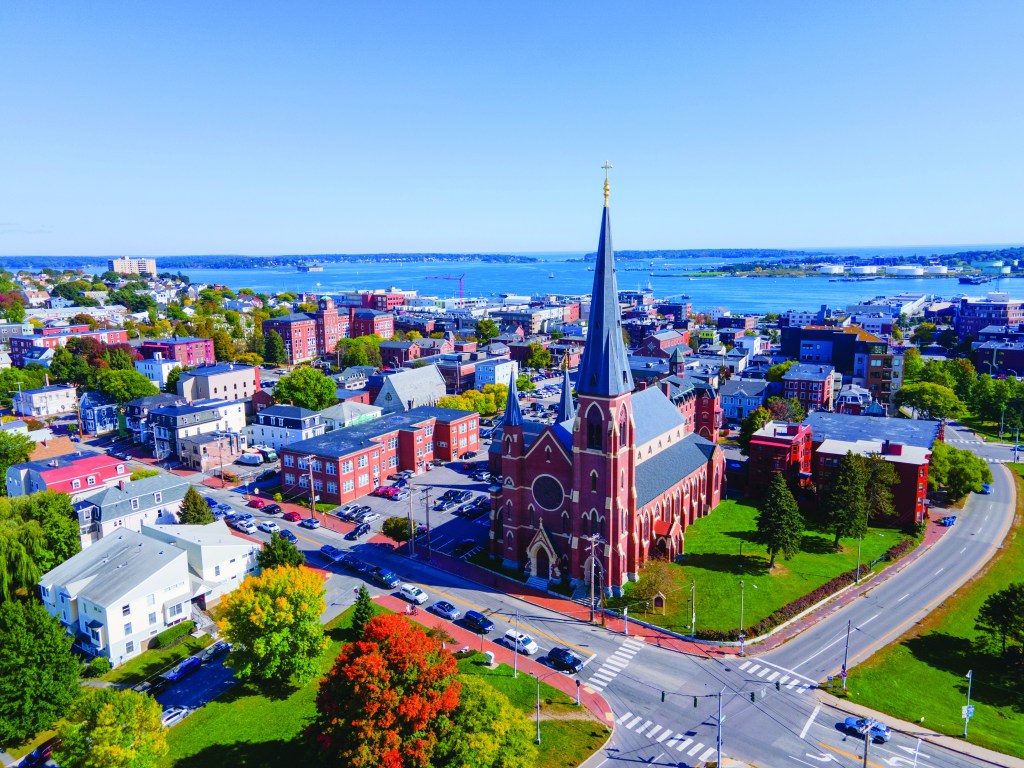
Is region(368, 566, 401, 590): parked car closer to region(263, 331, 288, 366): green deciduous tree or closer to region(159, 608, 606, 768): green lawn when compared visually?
region(159, 608, 606, 768): green lawn

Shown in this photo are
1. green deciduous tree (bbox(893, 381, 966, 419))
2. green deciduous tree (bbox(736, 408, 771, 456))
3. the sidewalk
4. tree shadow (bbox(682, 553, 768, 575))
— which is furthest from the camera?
green deciduous tree (bbox(893, 381, 966, 419))

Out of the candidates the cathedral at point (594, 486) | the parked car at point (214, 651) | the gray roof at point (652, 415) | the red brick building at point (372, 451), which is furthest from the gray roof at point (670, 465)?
the parked car at point (214, 651)

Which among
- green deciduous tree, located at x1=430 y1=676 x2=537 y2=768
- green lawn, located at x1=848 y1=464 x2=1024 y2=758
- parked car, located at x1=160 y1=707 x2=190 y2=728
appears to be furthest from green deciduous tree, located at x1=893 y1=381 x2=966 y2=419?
parked car, located at x1=160 y1=707 x2=190 y2=728

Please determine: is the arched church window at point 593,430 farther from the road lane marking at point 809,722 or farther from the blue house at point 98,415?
the blue house at point 98,415

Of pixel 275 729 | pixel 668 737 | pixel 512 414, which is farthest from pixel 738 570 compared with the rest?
pixel 275 729

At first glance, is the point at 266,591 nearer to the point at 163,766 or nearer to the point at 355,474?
the point at 163,766

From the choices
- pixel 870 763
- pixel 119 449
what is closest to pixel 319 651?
pixel 870 763
